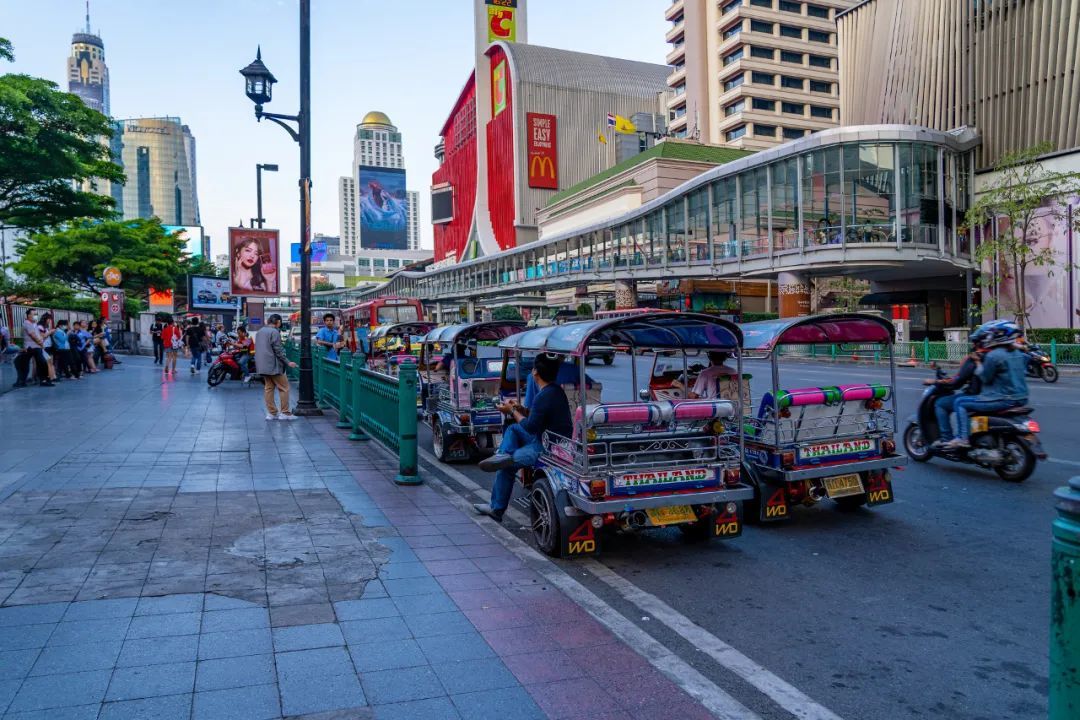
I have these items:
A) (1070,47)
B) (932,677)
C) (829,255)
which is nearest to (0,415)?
(932,677)

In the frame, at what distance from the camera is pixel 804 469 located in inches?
263

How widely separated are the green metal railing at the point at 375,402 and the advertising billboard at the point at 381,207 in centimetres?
15938

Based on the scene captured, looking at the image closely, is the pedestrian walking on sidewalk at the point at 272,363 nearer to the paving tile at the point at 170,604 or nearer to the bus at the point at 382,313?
the paving tile at the point at 170,604

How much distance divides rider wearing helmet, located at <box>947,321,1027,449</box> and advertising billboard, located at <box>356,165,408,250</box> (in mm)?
167086

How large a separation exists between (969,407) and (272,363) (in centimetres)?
1037

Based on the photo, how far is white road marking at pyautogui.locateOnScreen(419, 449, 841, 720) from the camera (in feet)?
11.6

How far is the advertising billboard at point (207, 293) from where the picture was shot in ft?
126

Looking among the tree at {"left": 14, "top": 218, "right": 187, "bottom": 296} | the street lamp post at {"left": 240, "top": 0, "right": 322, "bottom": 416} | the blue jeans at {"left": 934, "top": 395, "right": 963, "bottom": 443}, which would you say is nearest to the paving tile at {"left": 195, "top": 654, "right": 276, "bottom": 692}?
the blue jeans at {"left": 934, "top": 395, "right": 963, "bottom": 443}

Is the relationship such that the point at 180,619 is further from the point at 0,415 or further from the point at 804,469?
the point at 0,415

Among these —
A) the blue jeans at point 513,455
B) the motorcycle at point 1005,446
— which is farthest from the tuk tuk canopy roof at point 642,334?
the motorcycle at point 1005,446

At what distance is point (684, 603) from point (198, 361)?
→ 79.6 feet

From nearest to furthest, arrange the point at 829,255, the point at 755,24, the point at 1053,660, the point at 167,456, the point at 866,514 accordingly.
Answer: the point at 1053,660
the point at 866,514
the point at 167,456
the point at 829,255
the point at 755,24

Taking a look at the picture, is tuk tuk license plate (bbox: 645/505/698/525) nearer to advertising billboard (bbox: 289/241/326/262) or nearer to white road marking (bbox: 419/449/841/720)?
white road marking (bbox: 419/449/841/720)

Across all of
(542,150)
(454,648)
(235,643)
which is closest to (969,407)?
(454,648)
